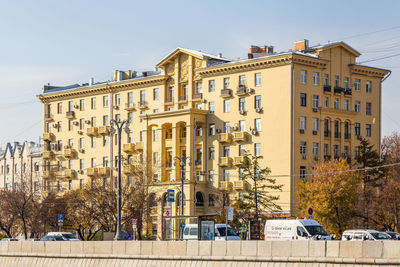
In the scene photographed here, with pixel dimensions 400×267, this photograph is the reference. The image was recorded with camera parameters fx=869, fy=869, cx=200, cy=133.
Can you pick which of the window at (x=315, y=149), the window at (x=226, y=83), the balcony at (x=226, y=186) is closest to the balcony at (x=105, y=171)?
the balcony at (x=226, y=186)

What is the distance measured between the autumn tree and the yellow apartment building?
6521 millimetres

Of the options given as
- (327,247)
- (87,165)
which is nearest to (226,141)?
(87,165)

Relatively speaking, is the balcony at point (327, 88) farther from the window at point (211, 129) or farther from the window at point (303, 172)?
the window at point (211, 129)

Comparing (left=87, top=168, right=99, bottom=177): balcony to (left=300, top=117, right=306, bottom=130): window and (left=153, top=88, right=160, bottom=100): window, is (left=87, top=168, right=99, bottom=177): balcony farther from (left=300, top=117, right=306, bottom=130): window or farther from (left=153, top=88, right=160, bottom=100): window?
(left=300, top=117, right=306, bottom=130): window

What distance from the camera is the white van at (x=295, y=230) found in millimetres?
50406

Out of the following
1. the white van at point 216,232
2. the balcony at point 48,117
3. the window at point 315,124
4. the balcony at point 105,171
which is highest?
the balcony at point 48,117

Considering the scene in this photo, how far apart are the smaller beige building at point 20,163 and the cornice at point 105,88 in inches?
405

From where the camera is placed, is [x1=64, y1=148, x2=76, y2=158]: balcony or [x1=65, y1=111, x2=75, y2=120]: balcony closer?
[x1=64, y1=148, x2=76, y2=158]: balcony

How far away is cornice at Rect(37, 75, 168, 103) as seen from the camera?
325ft

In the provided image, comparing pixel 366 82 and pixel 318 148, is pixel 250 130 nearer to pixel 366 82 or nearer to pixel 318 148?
pixel 318 148

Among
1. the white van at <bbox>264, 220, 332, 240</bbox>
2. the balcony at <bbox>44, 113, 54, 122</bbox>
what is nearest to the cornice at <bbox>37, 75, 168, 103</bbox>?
the balcony at <bbox>44, 113, 54, 122</bbox>

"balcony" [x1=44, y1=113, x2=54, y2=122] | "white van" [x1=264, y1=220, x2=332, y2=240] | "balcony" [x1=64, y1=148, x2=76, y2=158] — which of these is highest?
"balcony" [x1=44, y1=113, x2=54, y2=122]

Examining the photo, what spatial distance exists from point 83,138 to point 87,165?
3.56 m

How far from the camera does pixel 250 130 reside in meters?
87.4
